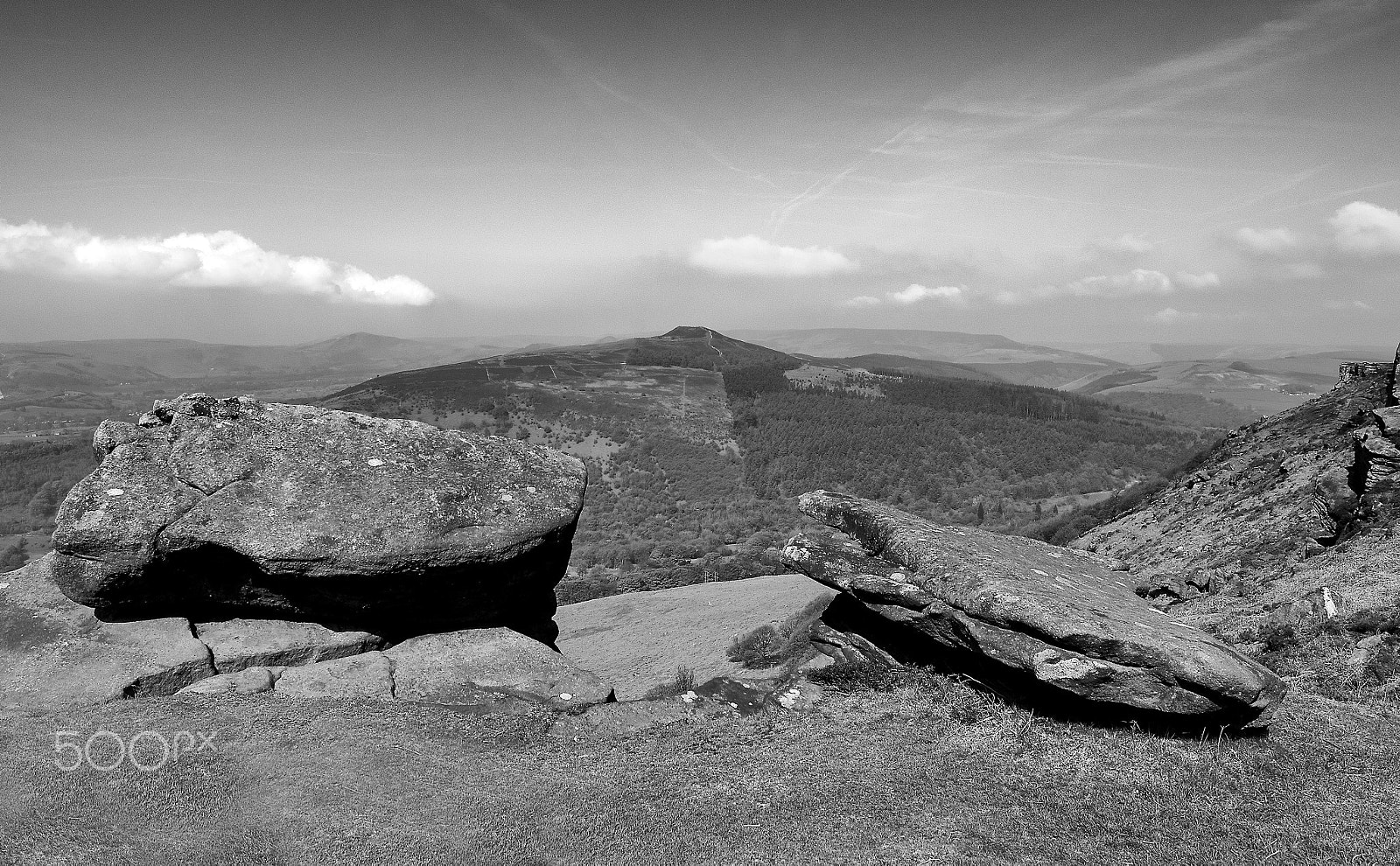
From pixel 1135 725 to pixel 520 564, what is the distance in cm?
920

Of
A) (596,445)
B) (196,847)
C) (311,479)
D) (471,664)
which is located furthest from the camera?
(596,445)

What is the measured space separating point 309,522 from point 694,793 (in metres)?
7.44

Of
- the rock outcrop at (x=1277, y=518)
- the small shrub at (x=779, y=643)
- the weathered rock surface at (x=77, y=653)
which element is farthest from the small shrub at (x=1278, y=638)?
the weathered rock surface at (x=77, y=653)

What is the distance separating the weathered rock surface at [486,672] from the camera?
10117mm

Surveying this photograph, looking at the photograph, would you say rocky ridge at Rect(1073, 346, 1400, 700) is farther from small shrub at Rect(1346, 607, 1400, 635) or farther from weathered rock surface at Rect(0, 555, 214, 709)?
weathered rock surface at Rect(0, 555, 214, 709)

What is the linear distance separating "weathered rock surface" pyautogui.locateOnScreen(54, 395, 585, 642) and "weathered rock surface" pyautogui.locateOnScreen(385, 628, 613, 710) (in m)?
0.63

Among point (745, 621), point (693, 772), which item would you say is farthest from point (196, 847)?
point (745, 621)

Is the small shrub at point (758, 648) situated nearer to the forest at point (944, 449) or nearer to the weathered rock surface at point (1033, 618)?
the weathered rock surface at point (1033, 618)

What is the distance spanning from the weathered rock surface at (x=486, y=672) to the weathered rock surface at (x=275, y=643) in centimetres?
71

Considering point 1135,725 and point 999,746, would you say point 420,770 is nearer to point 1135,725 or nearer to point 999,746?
point 999,746

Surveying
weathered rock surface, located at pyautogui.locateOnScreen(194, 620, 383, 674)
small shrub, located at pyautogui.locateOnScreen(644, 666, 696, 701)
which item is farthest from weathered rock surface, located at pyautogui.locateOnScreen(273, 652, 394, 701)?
small shrub, located at pyautogui.locateOnScreen(644, 666, 696, 701)

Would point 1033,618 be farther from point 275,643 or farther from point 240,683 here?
point 275,643

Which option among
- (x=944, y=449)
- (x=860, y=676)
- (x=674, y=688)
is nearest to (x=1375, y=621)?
(x=860, y=676)

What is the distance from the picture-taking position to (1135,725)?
28.0 ft
